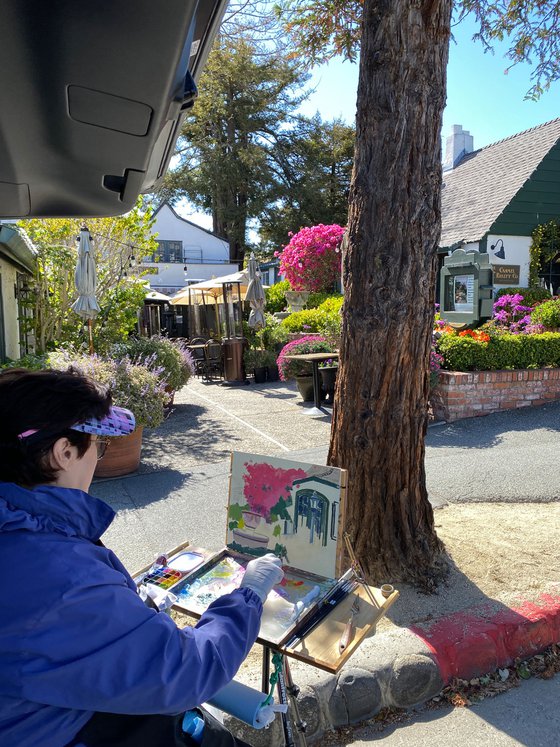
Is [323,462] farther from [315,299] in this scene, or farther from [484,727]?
[315,299]

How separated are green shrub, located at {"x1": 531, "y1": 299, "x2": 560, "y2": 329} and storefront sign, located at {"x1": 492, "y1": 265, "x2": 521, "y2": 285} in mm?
3145

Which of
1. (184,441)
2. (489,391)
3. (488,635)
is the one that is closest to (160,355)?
(184,441)

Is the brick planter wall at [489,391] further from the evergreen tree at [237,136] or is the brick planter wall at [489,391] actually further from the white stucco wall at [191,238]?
the white stucco wall at [191,238]

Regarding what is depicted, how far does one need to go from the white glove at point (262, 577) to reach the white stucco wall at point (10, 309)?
27.9ft

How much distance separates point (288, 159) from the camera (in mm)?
30922

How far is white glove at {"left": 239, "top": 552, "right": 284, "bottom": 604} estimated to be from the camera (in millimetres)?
1730

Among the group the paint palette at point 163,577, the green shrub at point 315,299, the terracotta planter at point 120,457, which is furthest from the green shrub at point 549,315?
the paint palette at point 163,577

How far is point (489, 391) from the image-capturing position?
8.09 metres

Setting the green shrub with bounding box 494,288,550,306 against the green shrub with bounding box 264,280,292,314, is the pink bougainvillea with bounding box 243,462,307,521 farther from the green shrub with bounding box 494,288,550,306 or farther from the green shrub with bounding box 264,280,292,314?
the green shrub with bounding box 264,280,292,314

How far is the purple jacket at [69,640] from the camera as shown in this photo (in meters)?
1.19

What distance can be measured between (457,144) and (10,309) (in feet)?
60.8

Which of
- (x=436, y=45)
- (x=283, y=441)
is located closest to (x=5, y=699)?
(x=436, y=45)

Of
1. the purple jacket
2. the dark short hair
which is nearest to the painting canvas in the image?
the purple jacket

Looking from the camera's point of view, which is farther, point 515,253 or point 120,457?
point 515,253
